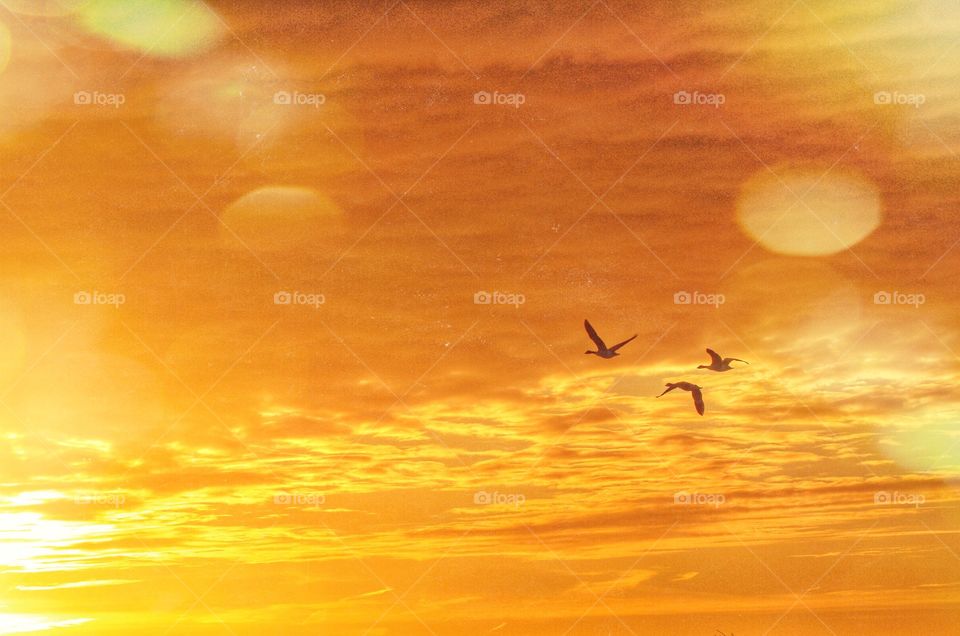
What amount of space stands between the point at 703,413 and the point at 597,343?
3.81m

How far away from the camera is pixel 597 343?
93.1 ft

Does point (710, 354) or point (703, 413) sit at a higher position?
point (710, 354)

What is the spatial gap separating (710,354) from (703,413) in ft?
6.89

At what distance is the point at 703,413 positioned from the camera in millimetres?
28500

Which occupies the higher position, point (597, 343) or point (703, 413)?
point (597, 343)

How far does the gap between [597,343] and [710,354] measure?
3876mm

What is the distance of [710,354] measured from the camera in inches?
1166
